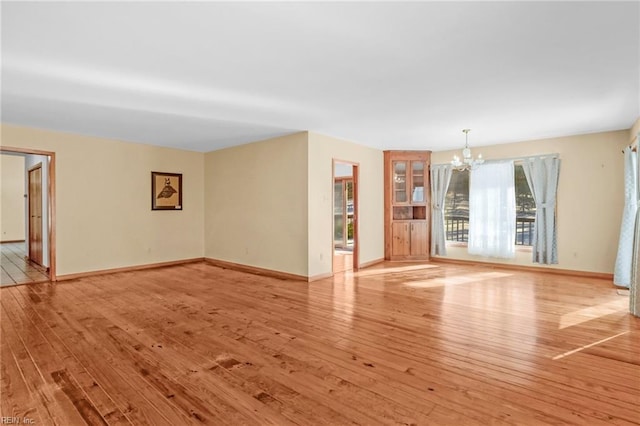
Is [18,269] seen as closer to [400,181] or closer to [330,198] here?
[330,198]

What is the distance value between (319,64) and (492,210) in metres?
5.46

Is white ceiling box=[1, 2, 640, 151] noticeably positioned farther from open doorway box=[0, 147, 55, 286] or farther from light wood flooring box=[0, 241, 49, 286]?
light wood flooring box=[0, 241, 49, 286]

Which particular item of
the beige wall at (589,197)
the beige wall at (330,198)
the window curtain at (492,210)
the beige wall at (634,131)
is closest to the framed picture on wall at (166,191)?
the beige wall at (330,198)

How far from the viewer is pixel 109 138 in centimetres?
616

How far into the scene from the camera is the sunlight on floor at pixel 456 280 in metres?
5.33

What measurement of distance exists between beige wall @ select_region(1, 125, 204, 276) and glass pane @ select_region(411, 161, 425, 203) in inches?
203

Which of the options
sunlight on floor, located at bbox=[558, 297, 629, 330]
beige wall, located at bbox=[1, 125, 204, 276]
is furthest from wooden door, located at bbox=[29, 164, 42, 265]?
sunlight on floor, located at bbox=[558, 297, 629, 330]

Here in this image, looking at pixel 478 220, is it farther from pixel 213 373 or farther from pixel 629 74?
pixel 213 373

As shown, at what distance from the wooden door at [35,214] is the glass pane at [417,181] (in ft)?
25.8

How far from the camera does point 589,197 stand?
19.2 ft

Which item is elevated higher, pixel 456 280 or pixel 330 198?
pixel 330 198

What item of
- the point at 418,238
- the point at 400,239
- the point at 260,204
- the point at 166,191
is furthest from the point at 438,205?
the point at 166,191

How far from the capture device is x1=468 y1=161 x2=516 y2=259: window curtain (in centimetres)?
663

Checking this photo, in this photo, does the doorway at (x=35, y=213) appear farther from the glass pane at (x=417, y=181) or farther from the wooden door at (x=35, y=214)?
the glass pane at (x=417, y=181)
